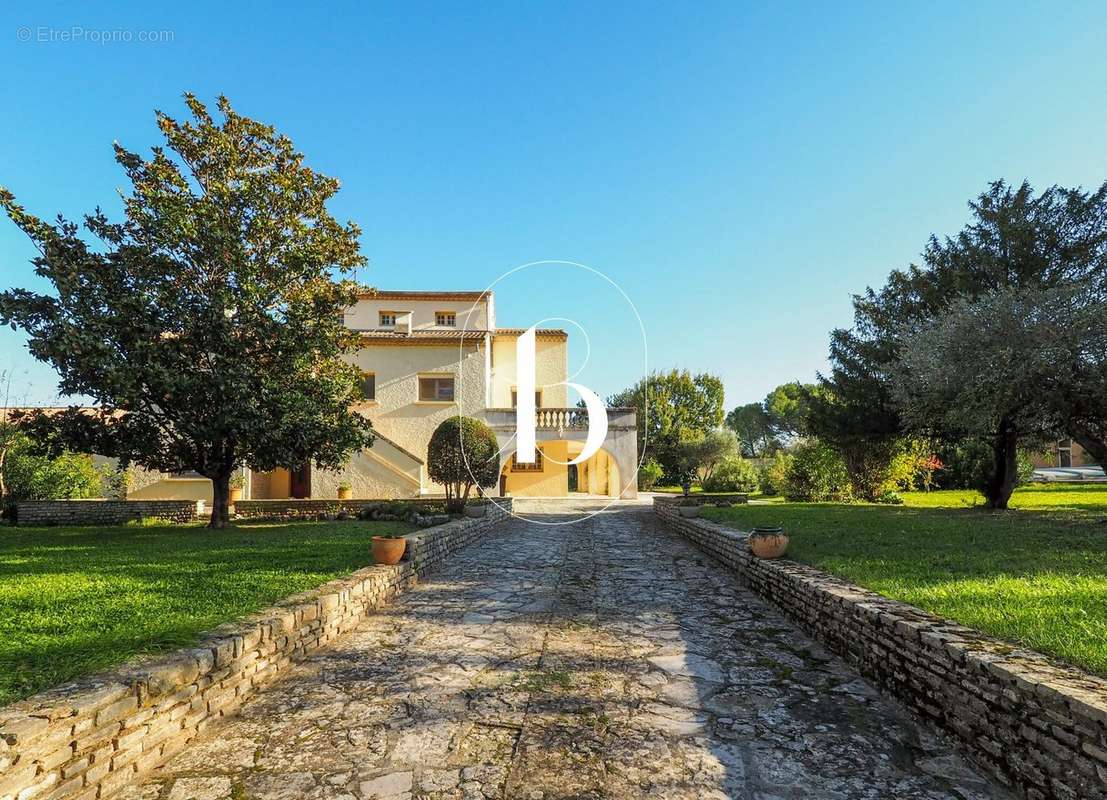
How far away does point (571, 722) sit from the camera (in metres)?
3.73

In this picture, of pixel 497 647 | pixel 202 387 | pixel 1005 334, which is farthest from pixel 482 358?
pixel 497 647

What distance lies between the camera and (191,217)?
12.1m

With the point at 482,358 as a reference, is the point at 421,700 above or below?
below

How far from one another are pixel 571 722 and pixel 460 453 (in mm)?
12048

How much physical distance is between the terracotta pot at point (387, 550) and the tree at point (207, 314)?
19.9 feet

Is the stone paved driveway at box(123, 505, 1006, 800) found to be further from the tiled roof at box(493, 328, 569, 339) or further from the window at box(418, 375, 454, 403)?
the tiled roof at box(493, 328, 569, 339)

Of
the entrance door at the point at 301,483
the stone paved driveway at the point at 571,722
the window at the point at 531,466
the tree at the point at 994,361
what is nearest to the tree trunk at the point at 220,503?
the entrance door at the point at 301,483

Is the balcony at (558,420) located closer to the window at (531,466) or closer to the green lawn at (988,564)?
the window at (531,466)

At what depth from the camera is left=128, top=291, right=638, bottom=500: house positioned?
22.4 m

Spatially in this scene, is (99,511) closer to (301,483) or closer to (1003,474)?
(301,483)

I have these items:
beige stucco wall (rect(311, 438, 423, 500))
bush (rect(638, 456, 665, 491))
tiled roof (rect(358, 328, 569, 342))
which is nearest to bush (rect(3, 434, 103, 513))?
beige stucco wall (rect(311, 438, 423, 500))

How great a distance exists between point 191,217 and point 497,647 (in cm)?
1153

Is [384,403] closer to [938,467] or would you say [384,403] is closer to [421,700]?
[421,700]

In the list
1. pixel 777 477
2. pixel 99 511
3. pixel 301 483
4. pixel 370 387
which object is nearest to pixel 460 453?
pixel 370 387
